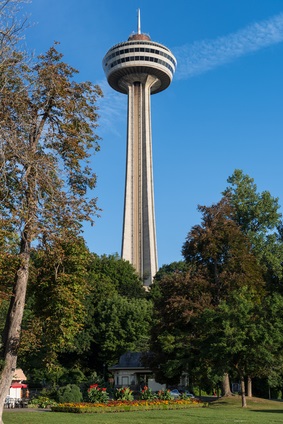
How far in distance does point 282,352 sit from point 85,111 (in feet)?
64.9

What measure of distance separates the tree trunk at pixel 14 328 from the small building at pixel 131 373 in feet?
123

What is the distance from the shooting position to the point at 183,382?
58625 mm

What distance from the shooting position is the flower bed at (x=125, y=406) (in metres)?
28.8

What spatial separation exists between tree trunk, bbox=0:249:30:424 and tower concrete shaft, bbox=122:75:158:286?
82377mm

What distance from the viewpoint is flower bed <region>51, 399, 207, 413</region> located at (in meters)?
28.8

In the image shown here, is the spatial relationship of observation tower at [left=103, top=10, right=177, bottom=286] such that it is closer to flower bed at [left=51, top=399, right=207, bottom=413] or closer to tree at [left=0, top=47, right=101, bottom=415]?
flower bed at [left=51, top=399, right=207, bottom=413]

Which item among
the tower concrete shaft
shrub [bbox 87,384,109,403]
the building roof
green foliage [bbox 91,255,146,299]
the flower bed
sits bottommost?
the flower bed

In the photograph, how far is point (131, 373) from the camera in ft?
183

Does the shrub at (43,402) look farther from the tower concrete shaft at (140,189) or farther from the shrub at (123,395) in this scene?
the tower concrete shaft at (140,189)

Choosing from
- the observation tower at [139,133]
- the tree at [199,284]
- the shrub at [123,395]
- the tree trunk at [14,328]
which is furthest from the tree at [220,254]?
the observation tower at [139,133]

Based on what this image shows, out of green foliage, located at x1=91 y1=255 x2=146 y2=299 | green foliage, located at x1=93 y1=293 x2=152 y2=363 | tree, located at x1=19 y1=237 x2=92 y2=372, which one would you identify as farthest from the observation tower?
tree, located at x1=19 y1=237 x2=92 y2=372

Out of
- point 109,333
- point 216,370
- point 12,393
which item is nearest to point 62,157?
point 216,370

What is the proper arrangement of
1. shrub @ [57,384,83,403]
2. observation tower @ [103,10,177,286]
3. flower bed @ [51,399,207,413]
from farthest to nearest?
observation tower @ [103,10,177,286], shrub @ [57,384,83,403], flower bed @ [51,399,207,413]

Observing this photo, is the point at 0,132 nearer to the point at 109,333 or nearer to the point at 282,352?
the point at 282,352
